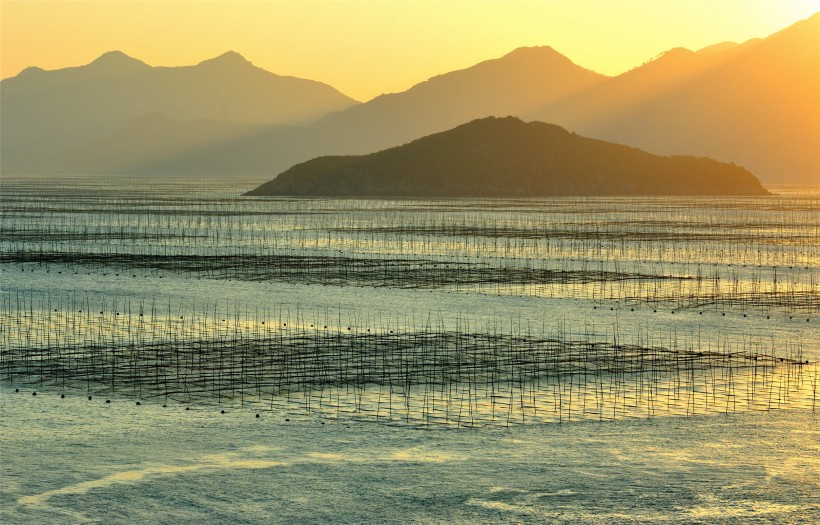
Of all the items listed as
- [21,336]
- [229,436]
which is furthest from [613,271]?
[229,436]

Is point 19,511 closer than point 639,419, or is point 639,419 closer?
point 19,511

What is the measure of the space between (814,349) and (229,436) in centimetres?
1956

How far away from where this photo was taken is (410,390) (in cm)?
2878

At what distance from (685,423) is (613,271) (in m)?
35.4

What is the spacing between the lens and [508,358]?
33.1 metres

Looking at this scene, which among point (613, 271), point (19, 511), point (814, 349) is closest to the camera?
point (19, 511)

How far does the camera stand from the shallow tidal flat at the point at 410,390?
20344 mm

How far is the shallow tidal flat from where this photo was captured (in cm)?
2034

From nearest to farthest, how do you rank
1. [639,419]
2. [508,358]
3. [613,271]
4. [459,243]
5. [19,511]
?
1. [19,511]
2. [639,419]
3. [508,358]
4. [613,271]
5. [459,243]

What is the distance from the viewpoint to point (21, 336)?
36188 mm

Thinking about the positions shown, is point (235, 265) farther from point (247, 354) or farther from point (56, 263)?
point (247, 354)

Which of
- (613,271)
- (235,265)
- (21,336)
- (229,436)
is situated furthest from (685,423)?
(235,265)

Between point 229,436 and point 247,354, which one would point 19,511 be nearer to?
point 229,436

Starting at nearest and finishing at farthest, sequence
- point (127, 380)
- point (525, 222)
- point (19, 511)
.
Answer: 1. point (19, 511)
2. point (127, 380)
3. point (525, 222)
